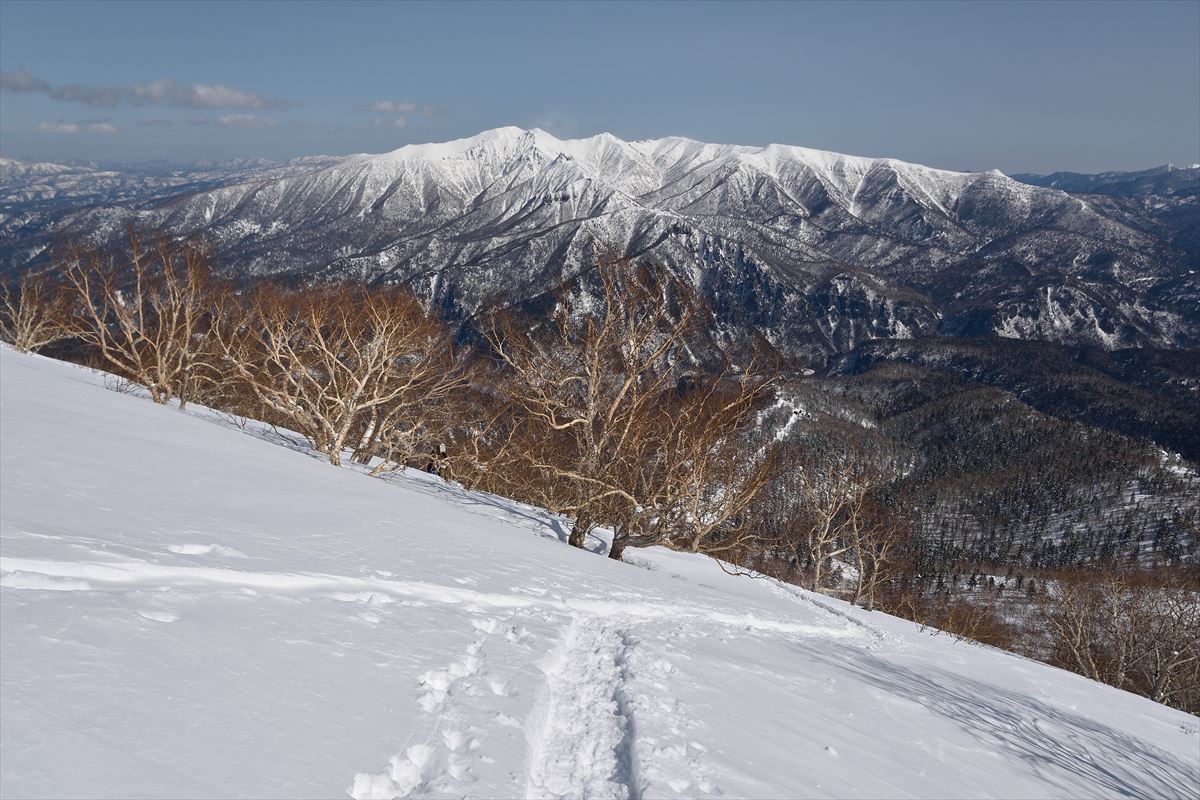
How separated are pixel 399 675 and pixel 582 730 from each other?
150cm

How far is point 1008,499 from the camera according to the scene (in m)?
193

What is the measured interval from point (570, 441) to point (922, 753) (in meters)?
23.4

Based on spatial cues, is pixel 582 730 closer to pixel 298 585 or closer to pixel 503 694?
pixel 503 694

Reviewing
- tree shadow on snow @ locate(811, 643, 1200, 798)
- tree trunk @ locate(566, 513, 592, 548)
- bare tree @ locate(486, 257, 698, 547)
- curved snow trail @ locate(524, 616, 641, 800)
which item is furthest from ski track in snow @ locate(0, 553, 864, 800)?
tree trunk @ locate(566, 513, 592, 548)

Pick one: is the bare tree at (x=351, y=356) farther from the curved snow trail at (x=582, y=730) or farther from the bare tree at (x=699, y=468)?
the curved snow trail at (x=582, y=730)

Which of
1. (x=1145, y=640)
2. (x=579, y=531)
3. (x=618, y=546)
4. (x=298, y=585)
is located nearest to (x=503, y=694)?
(x=298, y=585)

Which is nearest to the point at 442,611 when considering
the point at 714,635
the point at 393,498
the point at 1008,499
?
the point at 714,635

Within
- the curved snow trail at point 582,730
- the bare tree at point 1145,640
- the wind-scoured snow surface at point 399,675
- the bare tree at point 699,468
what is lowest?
the bare tree at point 1145,640

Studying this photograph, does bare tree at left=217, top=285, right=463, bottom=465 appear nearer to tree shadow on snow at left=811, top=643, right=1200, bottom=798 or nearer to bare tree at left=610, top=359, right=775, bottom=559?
bare tree at left=610, top=359, right=775, bottom=559

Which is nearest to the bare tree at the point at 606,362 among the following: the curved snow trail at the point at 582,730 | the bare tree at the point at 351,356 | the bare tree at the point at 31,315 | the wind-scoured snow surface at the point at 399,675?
the bare tree at the point at 351,356

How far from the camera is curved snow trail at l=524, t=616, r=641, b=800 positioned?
3955 millimetres

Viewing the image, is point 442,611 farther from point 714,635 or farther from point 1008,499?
point 1008,499

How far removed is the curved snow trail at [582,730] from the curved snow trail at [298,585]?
121 centimetres

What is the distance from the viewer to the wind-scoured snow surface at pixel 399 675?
3.35m
